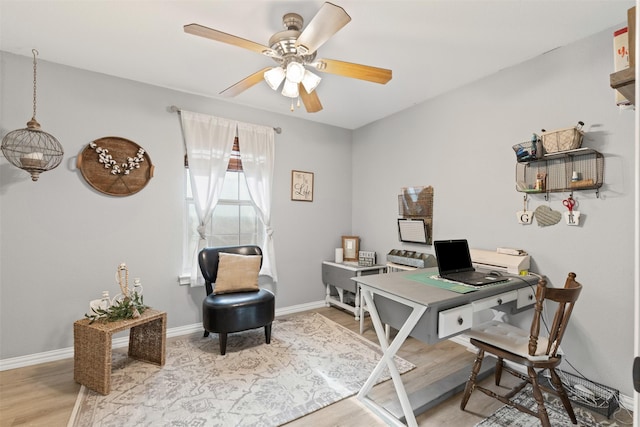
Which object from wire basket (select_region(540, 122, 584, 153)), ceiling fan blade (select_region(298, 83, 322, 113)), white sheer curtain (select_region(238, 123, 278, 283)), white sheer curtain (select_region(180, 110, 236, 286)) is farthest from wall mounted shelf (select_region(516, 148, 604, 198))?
white sheer curtain (select_region(180, 110, 236, 286))

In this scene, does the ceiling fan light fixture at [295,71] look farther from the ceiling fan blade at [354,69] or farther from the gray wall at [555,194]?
the gray wall at [555,194]

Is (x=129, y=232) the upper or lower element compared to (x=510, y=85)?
lower

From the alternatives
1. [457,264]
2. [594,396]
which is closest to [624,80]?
[457,264]

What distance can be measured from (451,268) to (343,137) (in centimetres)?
271

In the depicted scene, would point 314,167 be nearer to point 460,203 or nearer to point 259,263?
point 259,263

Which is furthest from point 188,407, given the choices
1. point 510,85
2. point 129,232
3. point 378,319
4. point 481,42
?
point 510,85

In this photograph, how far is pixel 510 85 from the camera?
2.55 m

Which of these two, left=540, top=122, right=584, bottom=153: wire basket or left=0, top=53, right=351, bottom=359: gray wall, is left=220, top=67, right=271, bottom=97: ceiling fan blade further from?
left=540, top=122, right=584, bottom=153: wire basket

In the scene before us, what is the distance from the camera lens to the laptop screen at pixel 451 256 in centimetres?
214

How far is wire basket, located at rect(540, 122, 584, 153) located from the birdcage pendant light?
156 inches

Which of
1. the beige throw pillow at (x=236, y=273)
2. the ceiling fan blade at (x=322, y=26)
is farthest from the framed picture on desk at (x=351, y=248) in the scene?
the ceiling fan blade at (x=322, y=26)

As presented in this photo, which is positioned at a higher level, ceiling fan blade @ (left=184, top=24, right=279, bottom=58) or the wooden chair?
ceiling fan blade @ (left=184, top=24, right=279, bottom=58)

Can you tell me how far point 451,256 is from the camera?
221 cm

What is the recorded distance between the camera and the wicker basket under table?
2.06 m
